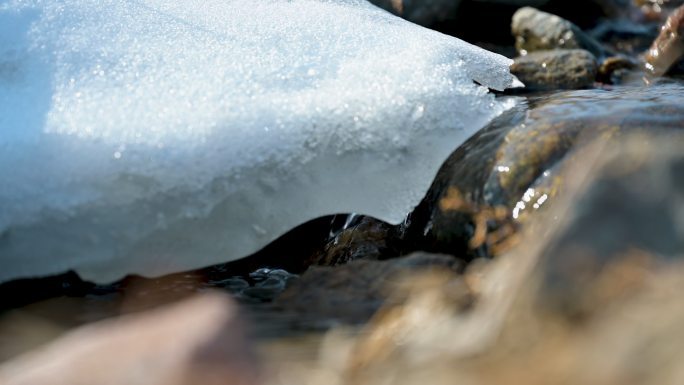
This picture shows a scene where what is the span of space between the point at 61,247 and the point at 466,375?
1.37m

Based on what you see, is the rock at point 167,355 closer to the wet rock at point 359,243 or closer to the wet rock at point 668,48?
the wet rock at point 359,243

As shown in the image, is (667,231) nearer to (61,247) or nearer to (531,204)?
(531,204)

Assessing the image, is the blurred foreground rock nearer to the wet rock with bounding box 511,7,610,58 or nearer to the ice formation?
the ice formation

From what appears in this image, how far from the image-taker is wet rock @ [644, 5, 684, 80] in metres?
5.82

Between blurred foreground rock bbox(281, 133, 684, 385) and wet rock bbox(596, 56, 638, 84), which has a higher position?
wet rock bbox(596, 56, 638, 84)

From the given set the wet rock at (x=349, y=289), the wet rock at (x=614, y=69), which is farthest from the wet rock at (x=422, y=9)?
the wet rock at (x=349, y=289)

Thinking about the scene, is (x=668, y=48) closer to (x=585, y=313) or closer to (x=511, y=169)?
(x=511, y=169)

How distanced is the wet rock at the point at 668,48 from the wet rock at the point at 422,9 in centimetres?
188

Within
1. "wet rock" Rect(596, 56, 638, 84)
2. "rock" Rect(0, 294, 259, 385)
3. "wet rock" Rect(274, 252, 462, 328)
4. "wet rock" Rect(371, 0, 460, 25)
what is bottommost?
"wet rock" Rect(274, 252, 462, 328)

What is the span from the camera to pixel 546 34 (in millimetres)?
6594

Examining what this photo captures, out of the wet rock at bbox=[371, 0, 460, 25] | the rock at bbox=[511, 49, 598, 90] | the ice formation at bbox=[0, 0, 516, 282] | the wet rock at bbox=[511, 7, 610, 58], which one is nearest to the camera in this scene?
the ice formation at bbox=[0, 0, 516, 282]

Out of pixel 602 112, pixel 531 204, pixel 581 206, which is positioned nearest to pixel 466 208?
pixel 531 204

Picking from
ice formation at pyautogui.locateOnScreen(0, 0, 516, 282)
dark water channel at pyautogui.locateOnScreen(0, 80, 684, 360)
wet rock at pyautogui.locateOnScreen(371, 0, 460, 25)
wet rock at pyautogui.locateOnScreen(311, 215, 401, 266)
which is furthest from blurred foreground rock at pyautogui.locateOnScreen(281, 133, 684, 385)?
wet rock at pyautogui.locateOnScreen(371, 0, 460, 25)

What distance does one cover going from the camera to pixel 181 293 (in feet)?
9.36
